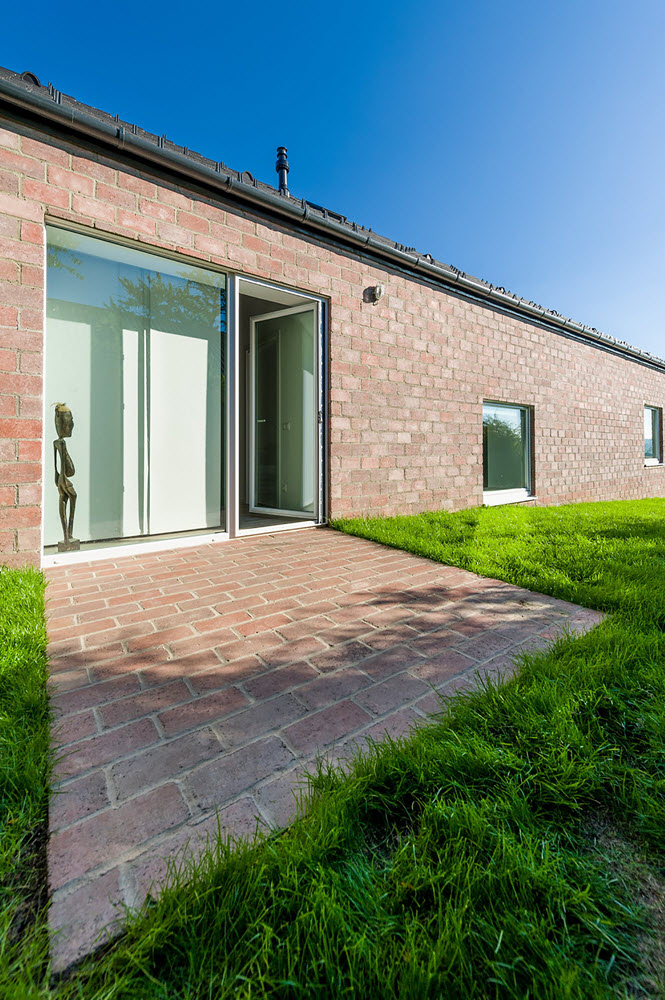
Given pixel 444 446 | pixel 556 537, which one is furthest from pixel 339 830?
pixel 444 446

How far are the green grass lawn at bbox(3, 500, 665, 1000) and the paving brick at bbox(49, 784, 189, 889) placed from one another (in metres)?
0.17

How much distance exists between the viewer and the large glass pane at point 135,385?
349cm

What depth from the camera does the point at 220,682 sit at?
1.63 metres

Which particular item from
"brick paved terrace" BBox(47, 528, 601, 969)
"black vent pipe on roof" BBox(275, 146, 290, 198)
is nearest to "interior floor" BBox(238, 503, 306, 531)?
"brick paved terrace" BBox(47, 528, 601, 969)

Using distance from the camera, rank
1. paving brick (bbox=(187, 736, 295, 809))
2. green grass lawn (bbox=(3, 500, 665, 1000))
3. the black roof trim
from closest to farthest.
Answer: green grass lawn (bbox=(3, 500, 665, 1000)) < paving brick (bbox=(187, 736, 295, 809)) < the black roof trim

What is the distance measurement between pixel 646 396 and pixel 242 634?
12084mm

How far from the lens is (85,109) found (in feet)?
10.9

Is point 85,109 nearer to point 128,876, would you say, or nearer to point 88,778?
point 88,778

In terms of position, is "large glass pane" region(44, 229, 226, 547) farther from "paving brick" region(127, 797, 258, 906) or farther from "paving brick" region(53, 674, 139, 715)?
"paving brick" region(127, 797, 258, 906)

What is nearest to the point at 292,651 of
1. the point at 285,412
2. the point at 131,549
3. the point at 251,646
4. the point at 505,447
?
the point at 251,646

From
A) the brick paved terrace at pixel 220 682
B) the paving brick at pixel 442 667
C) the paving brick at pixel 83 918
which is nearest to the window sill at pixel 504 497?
the brick paved terrace at pixel 220 682

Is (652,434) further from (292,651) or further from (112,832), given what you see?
(112,832)

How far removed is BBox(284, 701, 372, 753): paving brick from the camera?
129cm

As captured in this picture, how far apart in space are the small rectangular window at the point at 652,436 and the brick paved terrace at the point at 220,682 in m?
10.9
